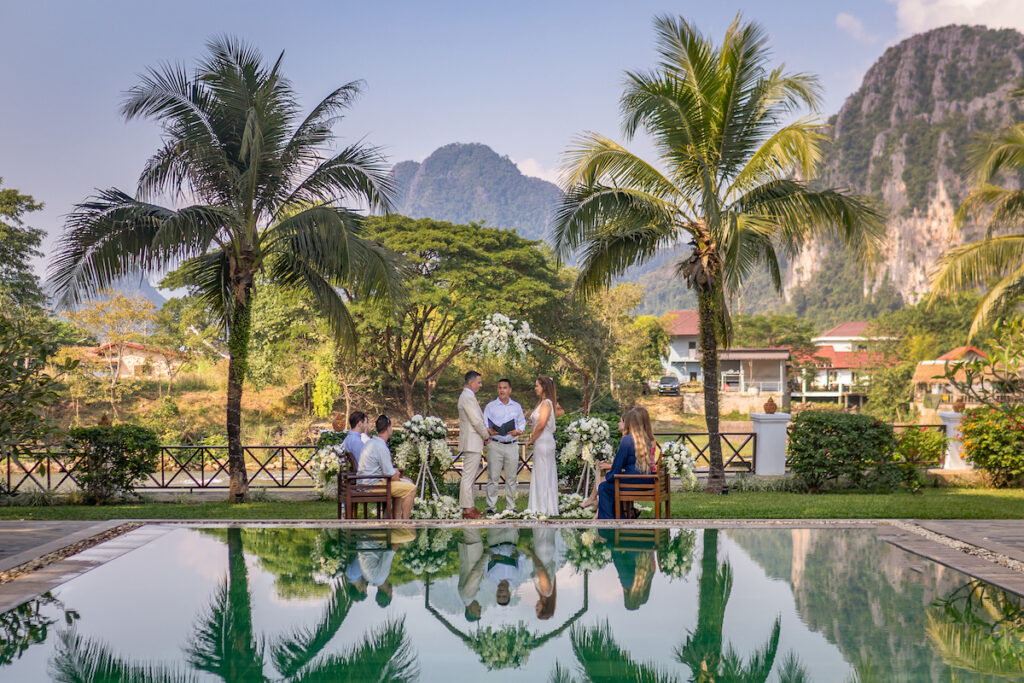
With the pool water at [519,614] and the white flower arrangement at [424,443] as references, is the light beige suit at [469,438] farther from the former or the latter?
the pool water at [519,614]

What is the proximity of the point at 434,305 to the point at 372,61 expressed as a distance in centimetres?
5121

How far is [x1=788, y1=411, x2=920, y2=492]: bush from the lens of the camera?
43.8 feet

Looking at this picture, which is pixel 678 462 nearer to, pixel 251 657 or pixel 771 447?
pixel 771 447

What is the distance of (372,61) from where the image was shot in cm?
7750

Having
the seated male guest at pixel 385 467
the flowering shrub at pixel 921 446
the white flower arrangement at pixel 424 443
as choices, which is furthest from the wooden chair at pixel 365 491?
the flowering shrub at pixel 921 446

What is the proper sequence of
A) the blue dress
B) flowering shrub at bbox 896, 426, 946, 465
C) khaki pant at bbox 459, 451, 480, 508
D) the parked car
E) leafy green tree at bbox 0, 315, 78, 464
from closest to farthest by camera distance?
leafy green tree at bbox 0, 315, 78, 464 → the blue dress → khaki pant at bbox 459, 451, 480, 508 → flowering shrub at bbox 896, 426, 946, 465 → the parked car

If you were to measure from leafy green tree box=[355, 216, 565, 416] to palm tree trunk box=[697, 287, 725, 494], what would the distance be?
60.2 ft

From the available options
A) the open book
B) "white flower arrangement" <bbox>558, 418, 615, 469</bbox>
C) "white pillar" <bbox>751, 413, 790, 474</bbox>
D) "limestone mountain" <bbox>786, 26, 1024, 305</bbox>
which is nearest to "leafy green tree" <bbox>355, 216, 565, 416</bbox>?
"white pillar" <bbox>751, 413, 790, 474</bbox>

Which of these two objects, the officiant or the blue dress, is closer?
the blue dress

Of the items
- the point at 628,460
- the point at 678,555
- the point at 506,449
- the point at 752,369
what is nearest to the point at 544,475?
the point at 506,449

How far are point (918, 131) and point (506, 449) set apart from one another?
417 feet

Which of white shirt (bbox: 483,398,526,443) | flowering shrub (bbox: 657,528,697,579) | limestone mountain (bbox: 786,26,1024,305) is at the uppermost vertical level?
limestone mountain (bbox: 786,26,1024,305)

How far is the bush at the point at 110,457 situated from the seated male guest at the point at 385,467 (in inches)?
182

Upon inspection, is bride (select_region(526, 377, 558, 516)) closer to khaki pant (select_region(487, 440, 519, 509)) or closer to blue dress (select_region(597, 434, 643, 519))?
khaki pant (select_region(487, 440, 519, 509))
